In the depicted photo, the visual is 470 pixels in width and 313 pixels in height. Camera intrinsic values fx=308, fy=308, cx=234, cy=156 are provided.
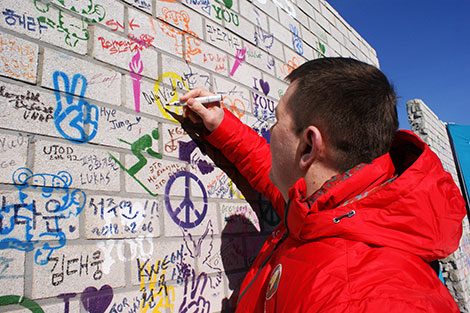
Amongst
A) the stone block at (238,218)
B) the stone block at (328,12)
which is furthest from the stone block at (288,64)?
the stone block at (238,218)

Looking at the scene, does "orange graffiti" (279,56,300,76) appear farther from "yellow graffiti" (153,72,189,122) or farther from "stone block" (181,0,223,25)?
"yellow graffiti" (153,72,189,122)

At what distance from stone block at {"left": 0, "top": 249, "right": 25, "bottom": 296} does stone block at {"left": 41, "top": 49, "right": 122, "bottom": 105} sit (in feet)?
2.17

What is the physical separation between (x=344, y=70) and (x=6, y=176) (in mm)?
1372

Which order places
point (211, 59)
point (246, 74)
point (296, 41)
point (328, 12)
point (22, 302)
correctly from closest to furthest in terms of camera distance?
point (22, 302)
point (211, 59)
point (246, 74)
point (296, 41)
point (328, 12)

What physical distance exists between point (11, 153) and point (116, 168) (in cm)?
40

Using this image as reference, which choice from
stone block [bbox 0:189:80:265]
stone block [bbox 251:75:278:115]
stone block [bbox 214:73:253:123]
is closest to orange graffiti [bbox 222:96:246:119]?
stone block [bbox 214:73:253:123]

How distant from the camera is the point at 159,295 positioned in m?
1.42

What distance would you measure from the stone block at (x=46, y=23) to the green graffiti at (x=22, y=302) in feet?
3.28

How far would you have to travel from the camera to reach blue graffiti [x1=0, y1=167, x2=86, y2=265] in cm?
109

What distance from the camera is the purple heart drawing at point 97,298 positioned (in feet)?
3.93

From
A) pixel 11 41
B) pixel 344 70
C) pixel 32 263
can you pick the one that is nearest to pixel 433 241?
pixel 344 70

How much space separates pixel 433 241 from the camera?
3.21 feet

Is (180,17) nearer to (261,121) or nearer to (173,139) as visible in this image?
(173,139)

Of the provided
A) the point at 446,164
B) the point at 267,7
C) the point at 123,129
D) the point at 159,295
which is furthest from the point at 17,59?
the point at 446,164
